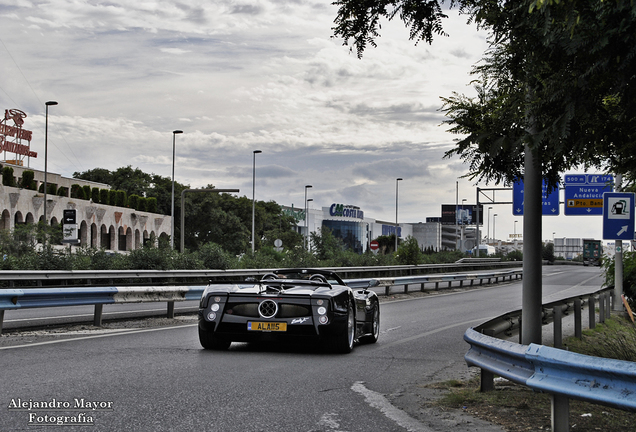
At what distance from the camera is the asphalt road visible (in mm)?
5531

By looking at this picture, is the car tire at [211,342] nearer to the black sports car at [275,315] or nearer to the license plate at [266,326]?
the black sports car at [275,315]

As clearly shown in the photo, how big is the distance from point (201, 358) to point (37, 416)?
11.4ft

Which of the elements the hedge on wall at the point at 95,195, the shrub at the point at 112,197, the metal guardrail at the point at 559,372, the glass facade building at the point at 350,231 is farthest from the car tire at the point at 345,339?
the glass facade building at the point at 350,231

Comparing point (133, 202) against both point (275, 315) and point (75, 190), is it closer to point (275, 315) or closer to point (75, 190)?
point (75, 190)

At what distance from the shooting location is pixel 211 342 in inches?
376

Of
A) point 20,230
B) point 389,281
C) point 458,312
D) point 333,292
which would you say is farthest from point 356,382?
point 20,230

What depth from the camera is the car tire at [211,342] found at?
372 inches

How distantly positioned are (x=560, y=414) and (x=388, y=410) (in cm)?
161

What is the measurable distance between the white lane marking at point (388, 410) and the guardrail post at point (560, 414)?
95cm

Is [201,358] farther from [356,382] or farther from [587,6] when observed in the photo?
[587,6]

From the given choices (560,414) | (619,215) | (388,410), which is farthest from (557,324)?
(619,215)

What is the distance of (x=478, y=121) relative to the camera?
327 inches

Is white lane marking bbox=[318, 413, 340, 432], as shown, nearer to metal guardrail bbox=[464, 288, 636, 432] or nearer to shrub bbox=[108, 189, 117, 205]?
metal guardrail bbox=[464, 288, 636, 432]

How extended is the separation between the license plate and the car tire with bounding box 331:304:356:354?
0.75m
